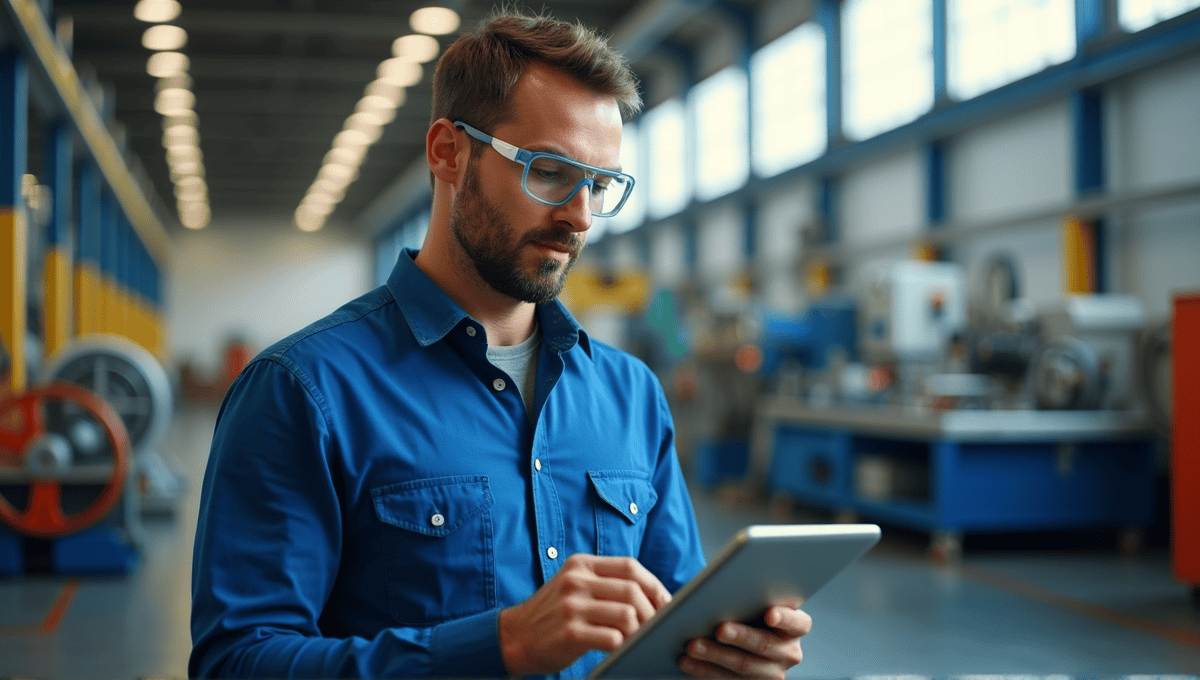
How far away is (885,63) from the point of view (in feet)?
28.6

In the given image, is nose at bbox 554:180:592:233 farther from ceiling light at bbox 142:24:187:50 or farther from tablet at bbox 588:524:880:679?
ceiling light at bbox 142:24:187:50

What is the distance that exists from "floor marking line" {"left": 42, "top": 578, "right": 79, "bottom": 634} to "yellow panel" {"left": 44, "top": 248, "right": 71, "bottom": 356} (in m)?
3.01

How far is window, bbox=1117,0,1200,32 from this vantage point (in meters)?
5.84

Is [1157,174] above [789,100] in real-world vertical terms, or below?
below

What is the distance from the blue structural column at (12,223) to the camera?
18.9ft

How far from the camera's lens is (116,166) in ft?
38.6

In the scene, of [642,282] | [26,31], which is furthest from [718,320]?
[26,31]

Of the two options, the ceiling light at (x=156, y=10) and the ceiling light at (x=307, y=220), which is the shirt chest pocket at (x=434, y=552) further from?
the ceiling light at (x=307, y=220)

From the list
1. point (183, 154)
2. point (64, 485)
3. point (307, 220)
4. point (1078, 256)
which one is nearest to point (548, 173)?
point (64, 485)

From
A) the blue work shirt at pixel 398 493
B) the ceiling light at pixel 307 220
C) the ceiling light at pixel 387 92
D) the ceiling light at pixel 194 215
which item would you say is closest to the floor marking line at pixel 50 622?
the blue work shirt at pixel 398 493

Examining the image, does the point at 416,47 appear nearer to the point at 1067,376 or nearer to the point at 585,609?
the point at 1067,376

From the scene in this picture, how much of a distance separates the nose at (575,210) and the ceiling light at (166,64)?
456 inches

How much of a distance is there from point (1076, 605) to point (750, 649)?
3.74m

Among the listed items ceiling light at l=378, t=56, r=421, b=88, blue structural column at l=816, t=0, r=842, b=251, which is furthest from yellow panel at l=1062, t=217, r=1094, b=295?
ceiling light at l=378, t=56, r=421, b=88
